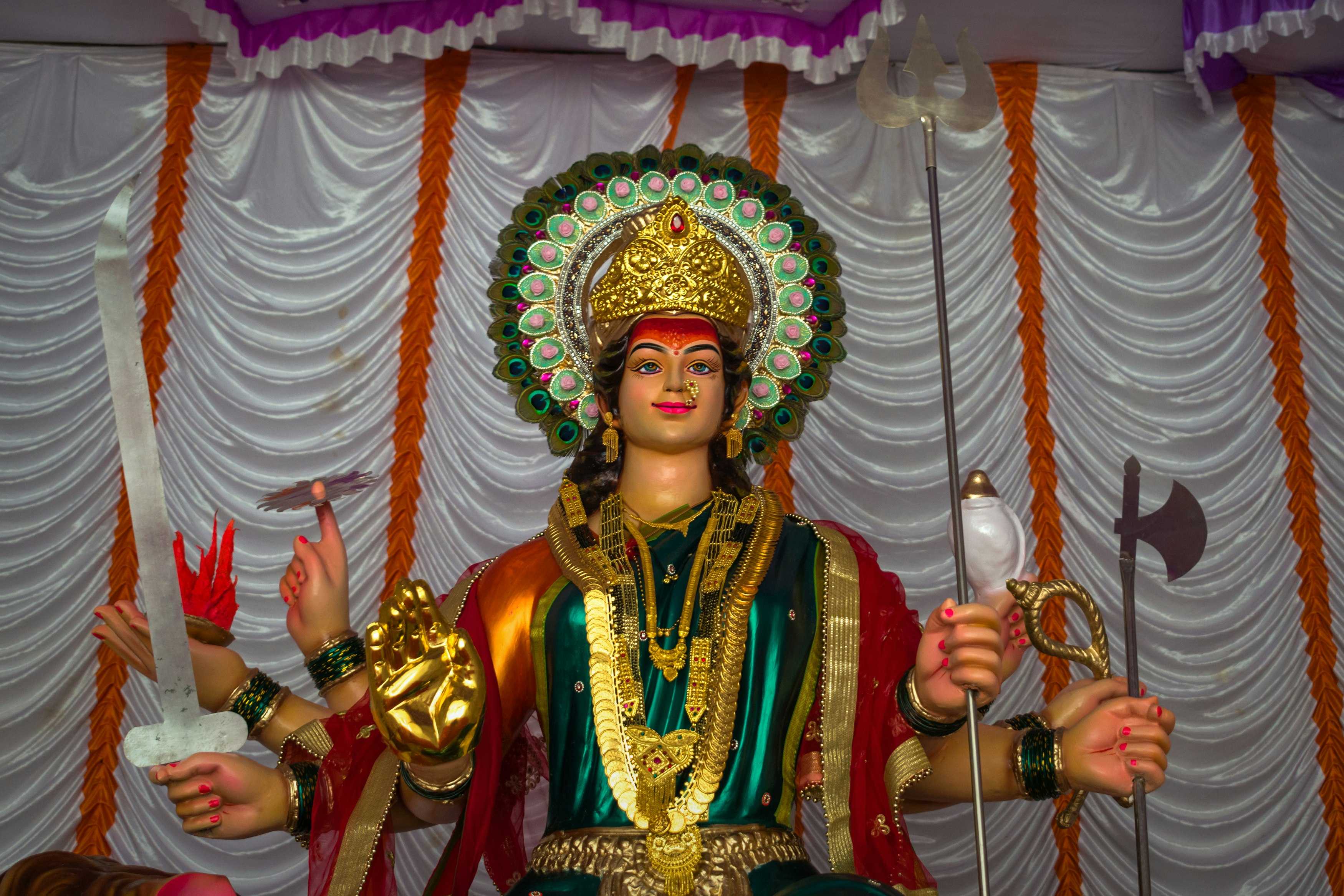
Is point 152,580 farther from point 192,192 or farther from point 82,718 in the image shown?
point 192,192

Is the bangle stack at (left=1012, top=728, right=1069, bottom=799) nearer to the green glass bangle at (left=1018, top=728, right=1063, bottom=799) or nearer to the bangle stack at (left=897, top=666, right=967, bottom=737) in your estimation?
the green glass bangle at (left=1018, top=728, right=1063, bottom=799)

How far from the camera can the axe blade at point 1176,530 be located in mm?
2727

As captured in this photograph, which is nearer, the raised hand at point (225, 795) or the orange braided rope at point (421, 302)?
the raised hand at point (225, 795)

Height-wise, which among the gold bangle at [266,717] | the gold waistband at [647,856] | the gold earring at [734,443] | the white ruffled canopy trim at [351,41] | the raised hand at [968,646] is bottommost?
the gold waistband at [647,856]

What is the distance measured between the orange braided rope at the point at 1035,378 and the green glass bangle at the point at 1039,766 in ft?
5.48

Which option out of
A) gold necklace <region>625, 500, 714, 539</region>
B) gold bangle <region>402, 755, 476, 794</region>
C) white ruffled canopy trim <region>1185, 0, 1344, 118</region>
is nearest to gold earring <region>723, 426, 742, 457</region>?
gold necklace <region>625, 500, 714, 539</region>

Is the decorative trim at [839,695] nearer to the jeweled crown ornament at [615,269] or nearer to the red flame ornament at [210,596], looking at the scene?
the jeweled crown ornament at [615,269]

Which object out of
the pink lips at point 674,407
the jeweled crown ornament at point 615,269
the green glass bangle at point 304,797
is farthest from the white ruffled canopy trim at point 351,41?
the green glass bangle at point 304,797

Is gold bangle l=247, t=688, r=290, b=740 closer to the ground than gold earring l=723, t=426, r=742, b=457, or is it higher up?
closer to the ground

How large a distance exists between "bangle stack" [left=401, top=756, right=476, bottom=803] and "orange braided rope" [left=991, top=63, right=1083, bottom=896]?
2.40 meters

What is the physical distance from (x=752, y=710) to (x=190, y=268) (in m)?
2.86

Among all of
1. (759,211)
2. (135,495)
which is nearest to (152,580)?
(135,495)

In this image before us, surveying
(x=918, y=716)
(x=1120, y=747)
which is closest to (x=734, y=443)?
(x=918, y=716)

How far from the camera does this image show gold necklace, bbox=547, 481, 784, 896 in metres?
2.77
